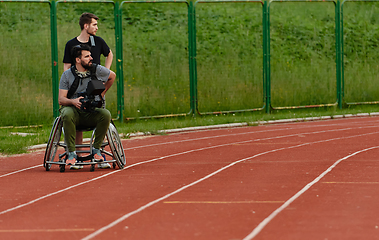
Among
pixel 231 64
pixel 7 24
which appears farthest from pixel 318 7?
pixel 7 24

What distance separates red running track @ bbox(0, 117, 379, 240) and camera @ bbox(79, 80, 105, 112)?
0.81m

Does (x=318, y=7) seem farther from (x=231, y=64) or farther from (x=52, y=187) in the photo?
(x=52, y=187)

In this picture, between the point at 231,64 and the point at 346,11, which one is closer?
the point at 231,64

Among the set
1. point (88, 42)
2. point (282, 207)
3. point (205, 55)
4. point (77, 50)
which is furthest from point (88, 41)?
point (205, 55)

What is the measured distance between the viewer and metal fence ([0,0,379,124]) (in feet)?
57.2

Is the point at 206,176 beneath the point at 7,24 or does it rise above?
beneath

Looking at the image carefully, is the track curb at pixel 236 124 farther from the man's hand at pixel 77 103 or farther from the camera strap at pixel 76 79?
the man's hand at pixel 77 103

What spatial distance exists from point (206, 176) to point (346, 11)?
42.2ft

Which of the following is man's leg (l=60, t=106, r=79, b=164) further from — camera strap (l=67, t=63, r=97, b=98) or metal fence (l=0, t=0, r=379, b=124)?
metal fence (l=0, t=0, r=379, b=124)

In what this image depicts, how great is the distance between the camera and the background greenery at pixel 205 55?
53.3ft

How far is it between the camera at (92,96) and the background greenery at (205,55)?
3923 mm

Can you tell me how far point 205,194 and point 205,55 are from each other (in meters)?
11.0

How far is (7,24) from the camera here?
53.2 feet

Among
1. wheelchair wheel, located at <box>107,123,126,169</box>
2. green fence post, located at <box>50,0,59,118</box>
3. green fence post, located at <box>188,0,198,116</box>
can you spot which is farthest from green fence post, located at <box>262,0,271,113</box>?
wheelchair wheel, located at <box>107,123,126,169</box>
